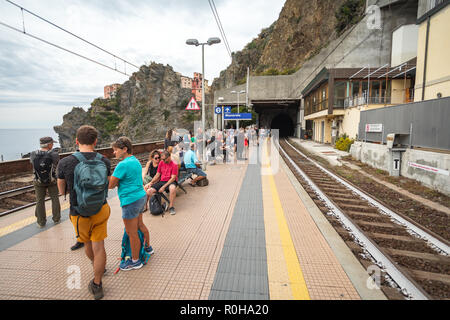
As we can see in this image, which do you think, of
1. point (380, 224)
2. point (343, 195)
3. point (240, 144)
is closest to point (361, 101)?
point (240, 144)

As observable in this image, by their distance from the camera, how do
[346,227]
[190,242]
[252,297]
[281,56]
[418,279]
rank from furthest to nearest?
[281,56], [346,227], [190,242], [418,279], [252,297]

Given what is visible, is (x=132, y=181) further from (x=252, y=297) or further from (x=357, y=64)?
(x=357, y=64)

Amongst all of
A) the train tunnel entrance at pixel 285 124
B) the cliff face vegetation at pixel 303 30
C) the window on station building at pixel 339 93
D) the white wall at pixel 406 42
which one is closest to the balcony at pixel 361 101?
the window on station building at pixel 339 93

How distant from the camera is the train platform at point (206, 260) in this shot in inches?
115

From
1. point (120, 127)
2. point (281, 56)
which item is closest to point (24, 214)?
point (281, 56)

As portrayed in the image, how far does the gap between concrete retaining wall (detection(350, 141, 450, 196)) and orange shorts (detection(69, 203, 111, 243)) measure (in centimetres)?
826

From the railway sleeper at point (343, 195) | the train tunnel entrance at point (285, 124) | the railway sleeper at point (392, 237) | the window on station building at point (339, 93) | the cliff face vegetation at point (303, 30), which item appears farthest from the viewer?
the train tunnel entrance at point (285, 124)

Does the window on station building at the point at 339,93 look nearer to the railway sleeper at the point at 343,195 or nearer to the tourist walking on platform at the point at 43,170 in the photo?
the railway sleeper at the point at 343,195

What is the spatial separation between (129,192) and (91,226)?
0.58m

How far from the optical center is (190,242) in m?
4.17

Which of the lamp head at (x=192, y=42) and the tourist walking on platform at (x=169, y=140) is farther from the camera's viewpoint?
the lamp head at (x=192, y=42)

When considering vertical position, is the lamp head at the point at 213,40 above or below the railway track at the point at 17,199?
above

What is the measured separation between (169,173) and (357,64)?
35075mm

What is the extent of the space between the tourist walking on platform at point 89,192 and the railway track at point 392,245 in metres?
3.28
